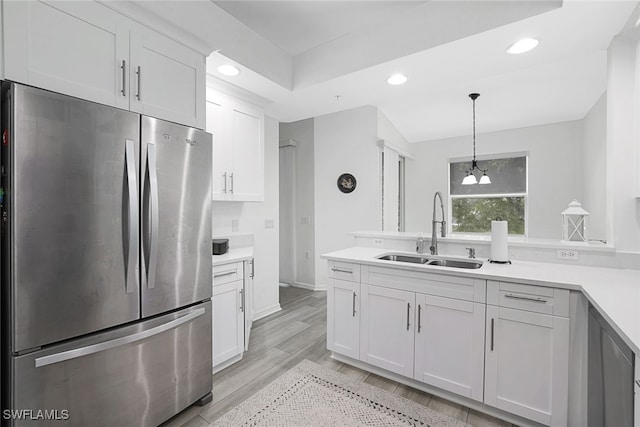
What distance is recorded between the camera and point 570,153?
4.48 metres

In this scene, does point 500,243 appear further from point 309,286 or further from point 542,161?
point 542,161

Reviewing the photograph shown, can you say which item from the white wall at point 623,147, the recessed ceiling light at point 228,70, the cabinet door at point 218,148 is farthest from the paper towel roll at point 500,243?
the recessed ceiling light at point 228,70

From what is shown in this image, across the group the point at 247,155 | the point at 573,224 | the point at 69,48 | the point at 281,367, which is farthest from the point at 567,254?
the point at 69,48

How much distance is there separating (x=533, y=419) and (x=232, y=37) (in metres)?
3.32

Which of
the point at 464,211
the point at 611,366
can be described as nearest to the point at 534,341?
the point at 611,366

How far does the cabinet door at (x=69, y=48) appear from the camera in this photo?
1.27 m

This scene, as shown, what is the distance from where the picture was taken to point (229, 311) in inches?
93.4

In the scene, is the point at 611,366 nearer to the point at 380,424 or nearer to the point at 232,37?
the point at 380,424

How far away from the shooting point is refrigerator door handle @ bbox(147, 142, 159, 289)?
161cm

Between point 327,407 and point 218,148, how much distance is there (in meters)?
2.31

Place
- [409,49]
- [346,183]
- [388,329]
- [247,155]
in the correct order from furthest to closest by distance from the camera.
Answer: [346,183] → [247,155] → [409,49] → [388,329]

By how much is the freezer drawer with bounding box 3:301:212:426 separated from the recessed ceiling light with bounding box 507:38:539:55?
2888mm

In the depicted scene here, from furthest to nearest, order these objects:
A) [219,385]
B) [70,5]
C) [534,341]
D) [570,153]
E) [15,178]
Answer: [570,153]
[219,385]
[534,341]
[70,5]
[15,178]

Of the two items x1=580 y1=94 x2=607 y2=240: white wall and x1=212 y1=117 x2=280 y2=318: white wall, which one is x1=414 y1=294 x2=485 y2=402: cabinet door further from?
x1=580 y1=94 x2=607 y2=240: white wall
